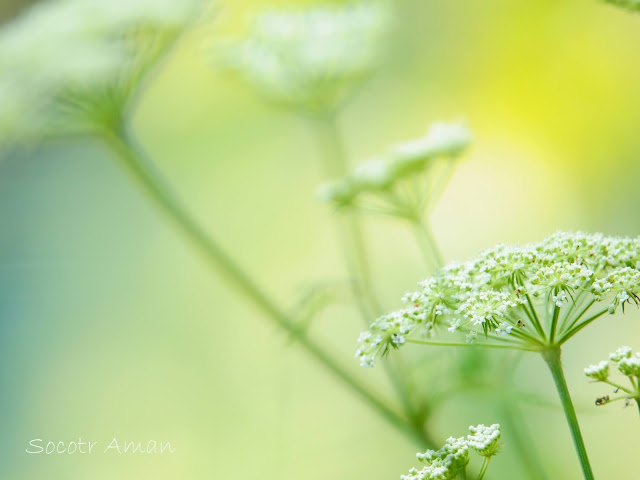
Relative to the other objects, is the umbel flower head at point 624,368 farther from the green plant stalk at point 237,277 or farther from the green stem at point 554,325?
the green plant stalk at point 237,277

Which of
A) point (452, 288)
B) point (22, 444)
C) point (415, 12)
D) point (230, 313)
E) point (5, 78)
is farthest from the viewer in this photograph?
point (415, 12)

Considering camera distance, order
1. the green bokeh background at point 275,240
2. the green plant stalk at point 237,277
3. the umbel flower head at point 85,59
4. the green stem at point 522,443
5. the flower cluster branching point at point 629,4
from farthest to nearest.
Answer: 1. the green bokeh background at point 275,240
2. the umbel flower head at point 85,59
3. the green plant stalk at point 237,277
4. the green stem at point 522,443
5. the flower cluster branching point at point 629,4

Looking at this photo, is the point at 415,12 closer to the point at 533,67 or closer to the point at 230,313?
the point at 533,67

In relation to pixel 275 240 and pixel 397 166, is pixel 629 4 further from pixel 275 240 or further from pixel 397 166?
pixel 275 240

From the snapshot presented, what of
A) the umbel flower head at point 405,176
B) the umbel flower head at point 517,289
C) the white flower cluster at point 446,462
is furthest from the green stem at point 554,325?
the umbel flower head at point 405,176

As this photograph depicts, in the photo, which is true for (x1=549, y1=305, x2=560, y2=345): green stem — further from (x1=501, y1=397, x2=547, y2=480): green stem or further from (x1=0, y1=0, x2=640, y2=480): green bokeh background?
(x1=0, y1=0, x2=640, y2=480): green bokeh background

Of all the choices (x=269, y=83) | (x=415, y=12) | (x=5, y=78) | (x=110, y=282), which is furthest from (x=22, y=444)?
(x=415, y=12)
